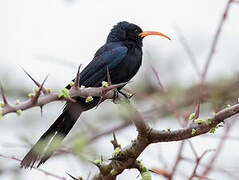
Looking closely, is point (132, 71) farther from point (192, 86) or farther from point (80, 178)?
point (80, 178)

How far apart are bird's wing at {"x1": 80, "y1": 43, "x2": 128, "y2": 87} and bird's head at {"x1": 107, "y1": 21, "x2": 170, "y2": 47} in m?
0.32

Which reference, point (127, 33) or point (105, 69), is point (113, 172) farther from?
point (127, 33)

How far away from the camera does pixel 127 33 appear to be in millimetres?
5465

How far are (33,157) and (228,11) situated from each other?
2002mm

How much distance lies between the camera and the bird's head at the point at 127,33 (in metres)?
5.39

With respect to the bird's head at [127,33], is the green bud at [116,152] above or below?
below

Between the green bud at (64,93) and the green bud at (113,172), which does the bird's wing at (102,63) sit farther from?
the green bud at (64,93)

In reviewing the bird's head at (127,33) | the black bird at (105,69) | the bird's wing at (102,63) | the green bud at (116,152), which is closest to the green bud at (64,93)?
the green bud at (116,152)

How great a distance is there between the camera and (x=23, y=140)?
198 centimetres

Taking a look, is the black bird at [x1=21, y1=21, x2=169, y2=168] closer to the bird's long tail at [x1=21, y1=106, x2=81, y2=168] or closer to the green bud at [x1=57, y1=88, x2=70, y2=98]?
the bird's long tail at [x1=21, y1=106, x2=81, y2=168]

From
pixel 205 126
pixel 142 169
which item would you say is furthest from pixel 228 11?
pixel 142 169

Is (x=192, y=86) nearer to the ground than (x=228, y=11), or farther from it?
nearer to the ground

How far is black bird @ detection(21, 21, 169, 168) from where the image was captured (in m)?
3.53

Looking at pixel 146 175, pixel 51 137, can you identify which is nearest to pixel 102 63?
pixel 51 137
